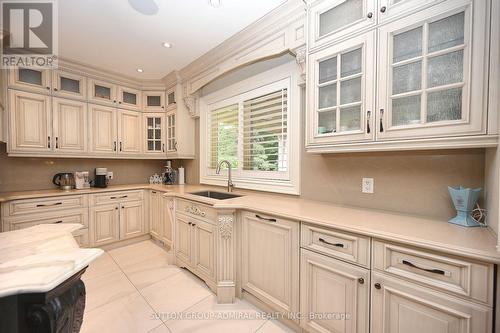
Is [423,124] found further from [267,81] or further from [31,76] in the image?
[31,76]

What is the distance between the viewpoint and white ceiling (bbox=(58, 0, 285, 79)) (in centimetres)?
181

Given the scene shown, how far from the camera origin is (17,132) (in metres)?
2.44

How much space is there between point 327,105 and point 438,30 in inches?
26.9

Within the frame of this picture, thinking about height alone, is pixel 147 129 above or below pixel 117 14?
below

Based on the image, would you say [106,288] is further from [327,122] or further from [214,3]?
[214,3]

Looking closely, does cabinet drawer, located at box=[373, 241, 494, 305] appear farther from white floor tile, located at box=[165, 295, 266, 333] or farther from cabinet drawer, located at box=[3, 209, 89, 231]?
cabinet drawer, located at box=[3, 209, 89, 231]

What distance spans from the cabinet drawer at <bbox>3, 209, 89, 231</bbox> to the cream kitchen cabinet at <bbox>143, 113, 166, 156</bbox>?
52.0 inches

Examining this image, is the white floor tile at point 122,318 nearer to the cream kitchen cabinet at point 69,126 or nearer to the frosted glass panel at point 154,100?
the cream kitchen cabinet at point 69,126

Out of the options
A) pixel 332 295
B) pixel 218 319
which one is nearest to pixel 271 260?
pixel 332 295

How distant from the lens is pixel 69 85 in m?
2.85

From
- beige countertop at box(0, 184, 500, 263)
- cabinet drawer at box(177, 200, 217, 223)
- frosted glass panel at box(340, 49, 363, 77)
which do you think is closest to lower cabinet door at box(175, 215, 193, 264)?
cabinet drawer at box(177, 200, 217, 223)

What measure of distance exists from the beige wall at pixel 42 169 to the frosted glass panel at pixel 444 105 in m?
4.13

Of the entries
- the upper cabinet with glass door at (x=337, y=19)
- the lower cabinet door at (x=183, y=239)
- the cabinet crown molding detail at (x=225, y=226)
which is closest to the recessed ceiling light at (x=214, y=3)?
the upper cabinet with glass door at (x=337, y=19)

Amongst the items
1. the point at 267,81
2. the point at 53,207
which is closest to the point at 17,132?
the point at 53,207
